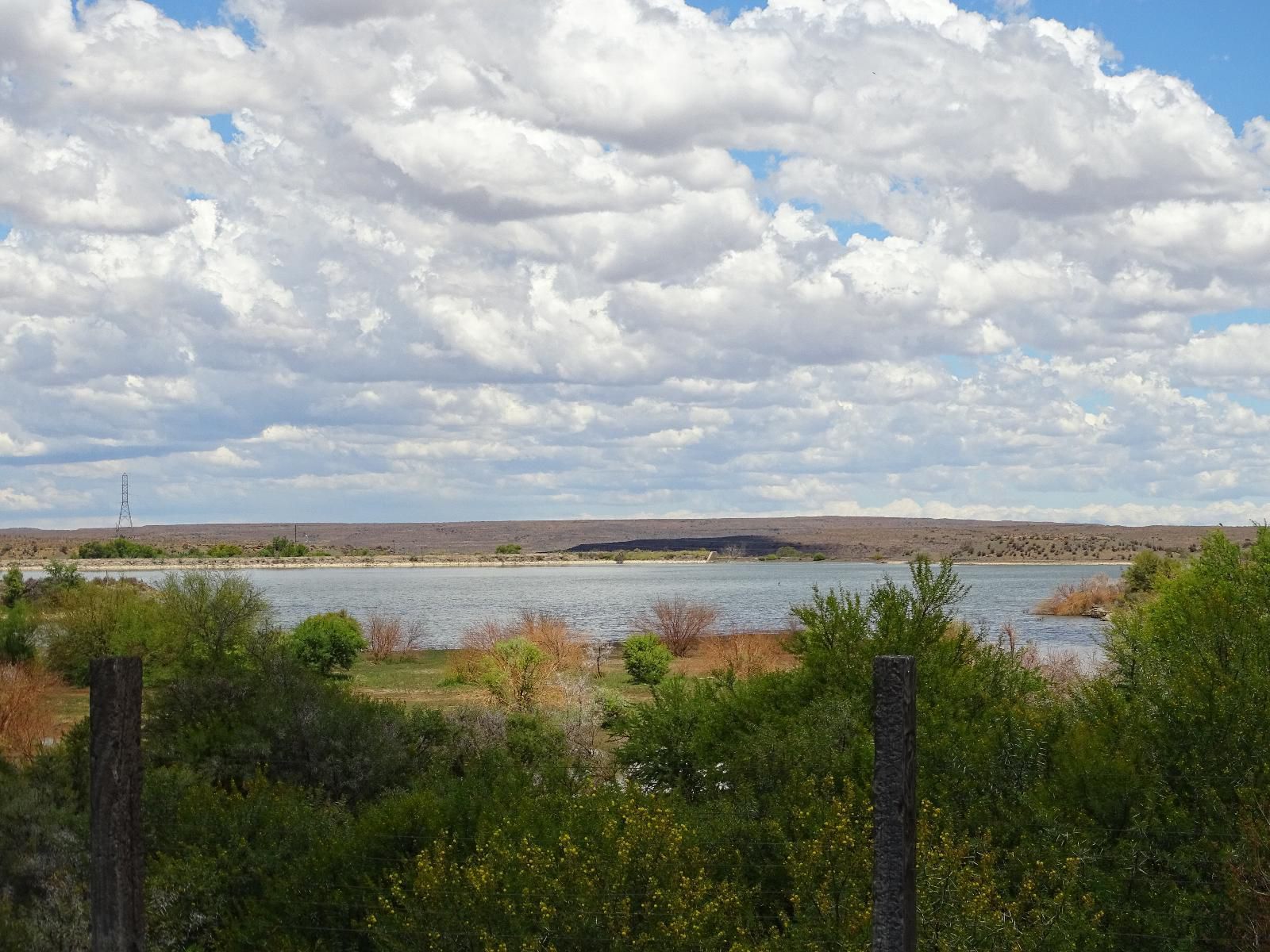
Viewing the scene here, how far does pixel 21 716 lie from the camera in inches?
1085

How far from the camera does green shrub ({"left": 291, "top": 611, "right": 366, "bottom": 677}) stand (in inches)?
1869

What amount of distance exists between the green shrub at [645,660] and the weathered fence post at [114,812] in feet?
120

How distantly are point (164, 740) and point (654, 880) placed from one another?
1165 cm

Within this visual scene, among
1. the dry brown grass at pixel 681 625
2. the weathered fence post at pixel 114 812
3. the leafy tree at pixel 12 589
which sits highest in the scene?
the weathered fence post at pixel 114 812

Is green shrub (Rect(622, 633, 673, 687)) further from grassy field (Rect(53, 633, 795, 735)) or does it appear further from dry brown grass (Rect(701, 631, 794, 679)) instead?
dry brown grass (Rect(701, 631, 794, 679))

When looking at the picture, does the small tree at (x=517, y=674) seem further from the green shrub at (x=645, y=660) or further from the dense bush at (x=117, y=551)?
the dense bush at (x=117, y=551)

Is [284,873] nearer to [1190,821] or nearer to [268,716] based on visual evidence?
[268,716]

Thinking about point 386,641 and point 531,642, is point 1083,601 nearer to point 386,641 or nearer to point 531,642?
point 386,641

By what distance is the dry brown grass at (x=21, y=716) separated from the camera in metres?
25.4

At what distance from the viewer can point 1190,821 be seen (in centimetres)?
1438

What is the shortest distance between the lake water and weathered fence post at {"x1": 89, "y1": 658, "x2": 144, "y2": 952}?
26417 millimetres

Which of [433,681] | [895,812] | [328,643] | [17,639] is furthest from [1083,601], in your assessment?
[895,812]

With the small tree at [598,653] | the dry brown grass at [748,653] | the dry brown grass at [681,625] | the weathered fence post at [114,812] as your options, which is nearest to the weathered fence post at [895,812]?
the weathered fence post at [114,812]

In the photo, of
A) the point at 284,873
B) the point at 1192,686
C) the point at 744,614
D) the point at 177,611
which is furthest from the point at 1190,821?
the point at 744,614
